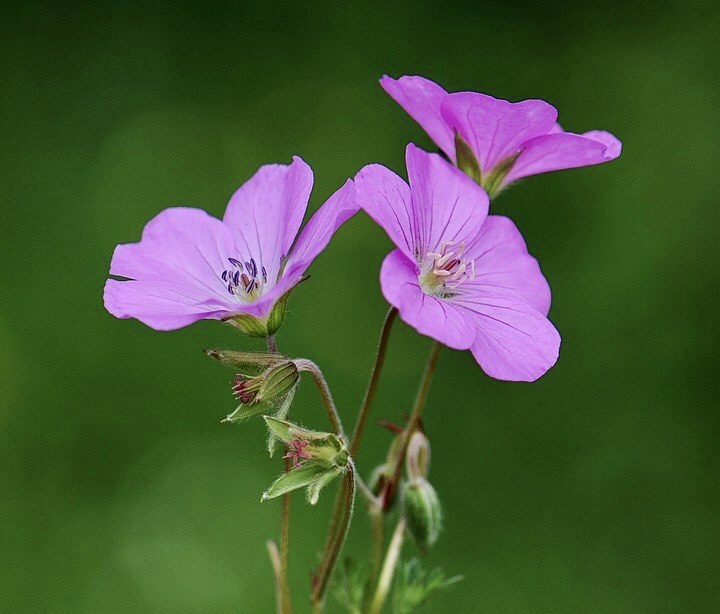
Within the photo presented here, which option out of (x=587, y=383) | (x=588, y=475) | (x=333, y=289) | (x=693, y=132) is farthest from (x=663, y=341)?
(x=333, y=289)

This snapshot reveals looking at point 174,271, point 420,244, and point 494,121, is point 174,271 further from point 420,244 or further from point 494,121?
point 494,121

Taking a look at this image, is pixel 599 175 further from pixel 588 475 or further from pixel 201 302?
pixel 201 302

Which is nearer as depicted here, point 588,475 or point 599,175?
point 588,475

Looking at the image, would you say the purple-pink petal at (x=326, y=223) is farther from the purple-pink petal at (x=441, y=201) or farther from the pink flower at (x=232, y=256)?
the purple-pink petal at (x=441, y=201)

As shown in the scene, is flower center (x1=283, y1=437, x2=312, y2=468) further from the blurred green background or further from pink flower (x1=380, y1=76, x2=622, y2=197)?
the blurred green background

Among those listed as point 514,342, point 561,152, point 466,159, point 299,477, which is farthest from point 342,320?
point 299,477
